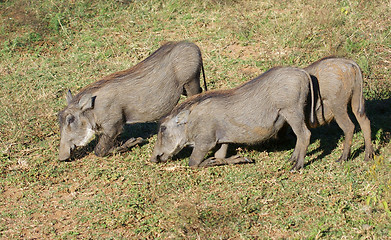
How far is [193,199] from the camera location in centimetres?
493

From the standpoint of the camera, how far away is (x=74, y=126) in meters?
6.01

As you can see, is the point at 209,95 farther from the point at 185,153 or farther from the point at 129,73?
the point at 129,73

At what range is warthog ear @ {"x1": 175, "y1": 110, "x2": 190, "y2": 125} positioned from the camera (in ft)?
18.4

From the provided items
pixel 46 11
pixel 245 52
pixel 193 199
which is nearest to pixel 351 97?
pixel 193 199

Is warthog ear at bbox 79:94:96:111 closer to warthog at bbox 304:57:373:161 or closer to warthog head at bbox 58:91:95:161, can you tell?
warthog head at bbox 58:91:95:161

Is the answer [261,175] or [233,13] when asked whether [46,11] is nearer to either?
[233,13]

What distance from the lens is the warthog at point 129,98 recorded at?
19.6 ft

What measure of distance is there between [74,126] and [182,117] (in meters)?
1.30

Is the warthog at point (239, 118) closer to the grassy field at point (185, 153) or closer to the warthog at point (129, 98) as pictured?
the grassy field at point (185, 153)

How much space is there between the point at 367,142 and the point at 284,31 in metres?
3.31

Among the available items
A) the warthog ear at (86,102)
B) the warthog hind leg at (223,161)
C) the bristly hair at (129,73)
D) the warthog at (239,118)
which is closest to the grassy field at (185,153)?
the warthog hind leg at (223,161)

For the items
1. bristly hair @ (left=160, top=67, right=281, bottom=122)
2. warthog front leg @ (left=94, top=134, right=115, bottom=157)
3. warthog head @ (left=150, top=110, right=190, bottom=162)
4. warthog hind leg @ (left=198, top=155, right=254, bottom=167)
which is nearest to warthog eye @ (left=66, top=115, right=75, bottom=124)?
warthog front leg @ (left=94, top=134, right=115, bottom=157)

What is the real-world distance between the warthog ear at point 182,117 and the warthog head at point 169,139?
Result: 17 millimetres

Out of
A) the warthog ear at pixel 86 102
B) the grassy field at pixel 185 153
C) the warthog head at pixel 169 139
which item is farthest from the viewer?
the warthog ear at pixel 86 102
